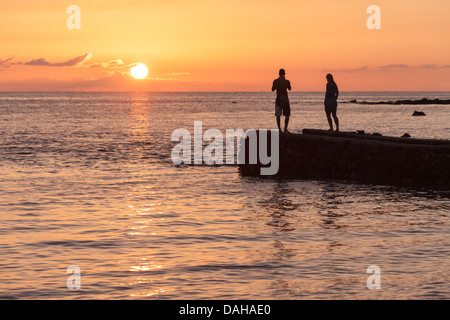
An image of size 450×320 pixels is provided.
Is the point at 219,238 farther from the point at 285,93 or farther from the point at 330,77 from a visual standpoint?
the point at 330,77

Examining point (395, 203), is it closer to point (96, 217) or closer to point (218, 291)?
point (96, 217)

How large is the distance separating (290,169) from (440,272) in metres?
13.4

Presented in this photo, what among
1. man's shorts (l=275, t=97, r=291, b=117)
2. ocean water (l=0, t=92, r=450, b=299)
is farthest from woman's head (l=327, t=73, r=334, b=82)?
ocean water (l=0, t=92, r=450, b=299)

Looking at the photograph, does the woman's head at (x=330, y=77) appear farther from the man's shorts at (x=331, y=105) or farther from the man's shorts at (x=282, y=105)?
the man's shorts at (x=282, y=105)

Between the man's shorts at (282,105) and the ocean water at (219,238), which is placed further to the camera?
the man's shorts at (282,105)

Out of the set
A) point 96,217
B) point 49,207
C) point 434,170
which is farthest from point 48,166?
point 434,170

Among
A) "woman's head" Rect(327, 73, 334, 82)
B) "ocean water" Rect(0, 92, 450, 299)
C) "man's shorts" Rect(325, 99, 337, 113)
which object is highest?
"woman's head" Rect(327, 73, 334, 82)

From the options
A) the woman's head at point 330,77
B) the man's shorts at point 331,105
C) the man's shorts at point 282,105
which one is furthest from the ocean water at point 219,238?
the woman's head at point 330,77

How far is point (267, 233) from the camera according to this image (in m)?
12.9

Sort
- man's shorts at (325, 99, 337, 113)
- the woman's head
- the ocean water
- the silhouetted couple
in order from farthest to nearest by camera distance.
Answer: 1. man's shorts at (325, 99, 337, 113)
2. the woman's head
3. the silhouetted couple
4. the ocean water

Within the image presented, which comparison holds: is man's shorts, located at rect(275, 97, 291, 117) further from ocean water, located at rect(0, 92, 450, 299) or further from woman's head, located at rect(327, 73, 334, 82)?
ocean water, located at rect(0, 92, 450, 299)

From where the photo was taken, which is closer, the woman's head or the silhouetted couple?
the silhouetted couple

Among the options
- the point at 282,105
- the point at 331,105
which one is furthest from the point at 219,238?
the point at 331,105

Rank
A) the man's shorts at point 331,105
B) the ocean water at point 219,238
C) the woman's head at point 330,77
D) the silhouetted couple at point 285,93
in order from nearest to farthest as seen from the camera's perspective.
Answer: the ocean water at point 219,238
the silhouetted couple at point 285,93
the woman's head at point 330,77
the man's shorts at point 331,105
